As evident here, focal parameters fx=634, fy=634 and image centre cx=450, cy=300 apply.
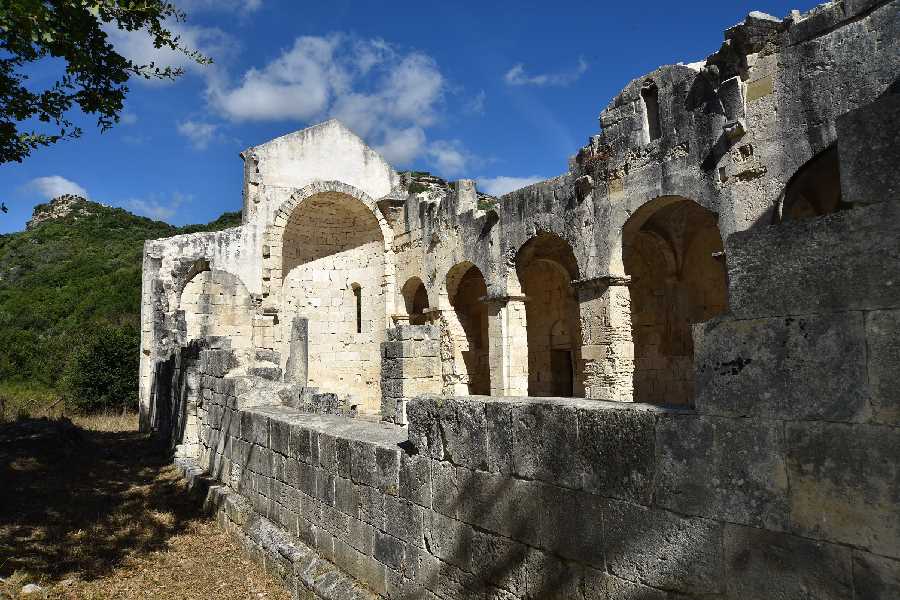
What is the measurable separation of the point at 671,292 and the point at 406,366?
7.32 meters

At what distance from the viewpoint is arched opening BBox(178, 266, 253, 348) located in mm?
14039

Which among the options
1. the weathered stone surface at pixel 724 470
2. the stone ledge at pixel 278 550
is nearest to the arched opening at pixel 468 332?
the stone ledge at pixel 278 550

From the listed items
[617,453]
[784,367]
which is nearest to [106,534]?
[617,453]

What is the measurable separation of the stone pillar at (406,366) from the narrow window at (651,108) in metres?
4.73

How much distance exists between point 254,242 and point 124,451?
5805mm

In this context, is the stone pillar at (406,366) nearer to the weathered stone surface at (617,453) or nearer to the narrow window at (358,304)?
the weathered stone surface at (617,453)

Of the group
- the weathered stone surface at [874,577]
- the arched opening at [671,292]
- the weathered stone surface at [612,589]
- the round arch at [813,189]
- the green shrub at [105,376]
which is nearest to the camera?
the weathered stone surface at [874,577]

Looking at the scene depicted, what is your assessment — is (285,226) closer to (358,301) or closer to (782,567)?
(358,301)

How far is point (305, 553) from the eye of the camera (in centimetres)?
487

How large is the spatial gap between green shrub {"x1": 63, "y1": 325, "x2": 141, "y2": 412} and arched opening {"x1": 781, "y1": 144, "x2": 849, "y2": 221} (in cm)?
1646

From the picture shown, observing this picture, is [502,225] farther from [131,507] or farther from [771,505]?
[771,505]

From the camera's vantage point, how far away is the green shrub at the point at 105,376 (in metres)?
17.1

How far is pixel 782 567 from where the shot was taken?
2.08 m

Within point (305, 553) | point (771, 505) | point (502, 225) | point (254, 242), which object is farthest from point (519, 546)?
point (254, 242)
